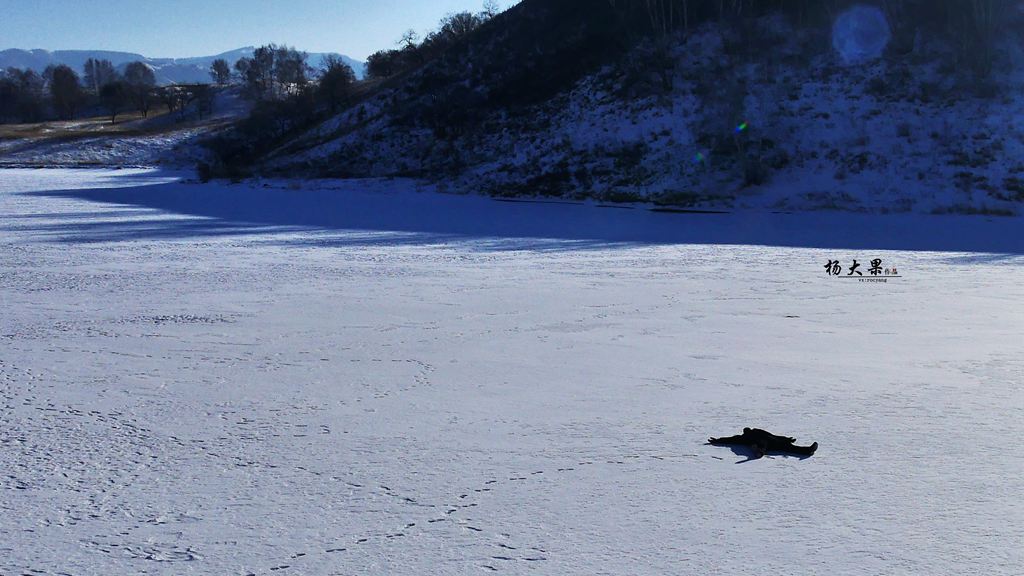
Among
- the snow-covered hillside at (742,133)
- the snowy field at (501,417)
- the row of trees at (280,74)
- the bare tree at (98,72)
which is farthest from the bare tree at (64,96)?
the snowy field at (501,417)

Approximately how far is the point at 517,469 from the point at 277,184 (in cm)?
2961

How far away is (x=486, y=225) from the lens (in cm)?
1923

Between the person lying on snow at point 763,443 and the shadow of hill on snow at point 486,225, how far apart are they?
33.0 feet

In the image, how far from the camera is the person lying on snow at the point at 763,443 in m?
5.07

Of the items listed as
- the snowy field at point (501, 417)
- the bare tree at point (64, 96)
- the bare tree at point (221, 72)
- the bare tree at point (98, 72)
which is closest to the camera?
the snowy field at point (501, 417)

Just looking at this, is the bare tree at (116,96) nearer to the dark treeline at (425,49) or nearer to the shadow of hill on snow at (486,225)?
the dark treeline at (425,49)

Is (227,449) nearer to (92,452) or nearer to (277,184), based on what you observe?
(92,452)

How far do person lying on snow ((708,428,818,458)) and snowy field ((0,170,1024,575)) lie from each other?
0.10 metres

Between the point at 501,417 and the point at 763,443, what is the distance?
1652 millimetres

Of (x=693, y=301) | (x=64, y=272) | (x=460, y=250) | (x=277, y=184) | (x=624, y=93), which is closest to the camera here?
(x=693, y=301)

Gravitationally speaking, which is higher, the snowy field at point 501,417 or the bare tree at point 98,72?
the bare tree at point 98,72

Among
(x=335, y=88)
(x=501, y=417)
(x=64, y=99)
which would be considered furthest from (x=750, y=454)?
(x=64, y=99)

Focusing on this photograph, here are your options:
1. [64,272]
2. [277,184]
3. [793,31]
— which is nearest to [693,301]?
[64,272]

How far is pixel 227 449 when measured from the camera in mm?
5148
